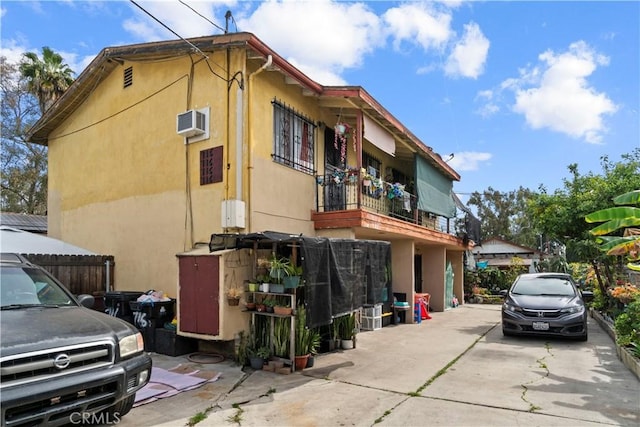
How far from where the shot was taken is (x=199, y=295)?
24.7 ft

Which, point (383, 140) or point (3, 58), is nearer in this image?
point (383, 140)

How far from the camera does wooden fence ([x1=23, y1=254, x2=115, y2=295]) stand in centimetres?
918

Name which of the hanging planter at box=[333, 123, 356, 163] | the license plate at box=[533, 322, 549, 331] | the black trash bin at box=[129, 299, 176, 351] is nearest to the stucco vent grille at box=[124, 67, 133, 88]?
the hanging planter at box=[333, 123, 356, 163]

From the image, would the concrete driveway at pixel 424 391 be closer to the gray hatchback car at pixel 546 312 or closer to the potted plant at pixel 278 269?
the gray hatchback car at pixel 546 312

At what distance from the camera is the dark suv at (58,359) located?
3.53 m

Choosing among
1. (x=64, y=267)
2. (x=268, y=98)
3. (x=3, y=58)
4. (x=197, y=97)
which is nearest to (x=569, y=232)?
(x=268, y=98)

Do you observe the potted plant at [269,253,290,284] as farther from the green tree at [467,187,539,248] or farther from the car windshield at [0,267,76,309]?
the green tree at [467,187,539,248]

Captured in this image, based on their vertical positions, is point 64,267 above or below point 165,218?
below

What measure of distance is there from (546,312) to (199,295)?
7586 mm

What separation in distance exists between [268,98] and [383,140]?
4.08m

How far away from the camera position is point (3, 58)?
78.4ft

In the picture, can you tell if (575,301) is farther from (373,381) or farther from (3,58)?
(3,58)

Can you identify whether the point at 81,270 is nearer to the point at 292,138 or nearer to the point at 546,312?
the point at 292,138

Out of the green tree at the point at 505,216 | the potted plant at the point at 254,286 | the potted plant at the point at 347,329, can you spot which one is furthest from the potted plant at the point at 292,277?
the green tree at the point at 505,216
